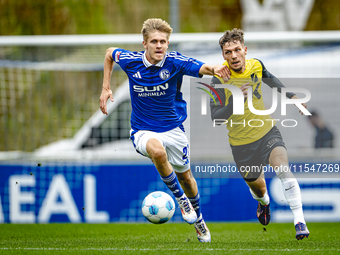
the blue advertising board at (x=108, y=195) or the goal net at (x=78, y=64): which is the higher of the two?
the goal net at (x=78, y=64)

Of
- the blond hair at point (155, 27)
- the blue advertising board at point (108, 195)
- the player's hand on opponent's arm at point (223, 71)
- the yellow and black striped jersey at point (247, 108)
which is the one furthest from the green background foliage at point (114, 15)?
the player's hand on opponent's arm at point (223, 71)

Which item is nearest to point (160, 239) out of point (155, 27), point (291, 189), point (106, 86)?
point (291, 189)

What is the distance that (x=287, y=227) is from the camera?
673cm

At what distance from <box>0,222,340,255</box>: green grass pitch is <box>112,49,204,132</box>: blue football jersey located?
4.01 ft

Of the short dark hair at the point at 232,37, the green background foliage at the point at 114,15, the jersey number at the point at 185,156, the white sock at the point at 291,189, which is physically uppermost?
the green background foliage at the point at 114,15

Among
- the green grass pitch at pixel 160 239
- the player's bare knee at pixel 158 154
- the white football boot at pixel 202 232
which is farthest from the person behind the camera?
the white football boot at pixel 202 232

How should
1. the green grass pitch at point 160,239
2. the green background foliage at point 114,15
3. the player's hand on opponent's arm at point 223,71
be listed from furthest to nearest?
the green background foliage at point 114,15, the green grass pitch at point 160,239, the player's hand on opponent's arm at point 223,71

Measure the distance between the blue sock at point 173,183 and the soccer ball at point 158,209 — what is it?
0.13 metres

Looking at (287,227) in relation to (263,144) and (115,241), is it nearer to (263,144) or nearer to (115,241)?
(263,144)

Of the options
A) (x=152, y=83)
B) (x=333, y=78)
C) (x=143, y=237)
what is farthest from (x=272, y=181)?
(x=152, y=83)

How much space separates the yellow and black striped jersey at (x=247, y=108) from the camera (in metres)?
5.37

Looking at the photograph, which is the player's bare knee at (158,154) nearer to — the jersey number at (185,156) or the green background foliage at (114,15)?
the jersey number at (185,156)

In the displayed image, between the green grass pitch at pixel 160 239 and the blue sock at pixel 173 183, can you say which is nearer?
the green grass pitch at pixel 160 239

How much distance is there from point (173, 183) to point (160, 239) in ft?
2.56
